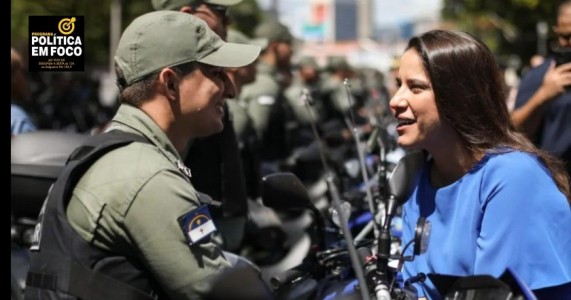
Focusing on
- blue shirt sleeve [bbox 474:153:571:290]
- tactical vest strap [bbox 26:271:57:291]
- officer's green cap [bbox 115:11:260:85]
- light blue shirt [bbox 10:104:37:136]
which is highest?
officer's green cap [bbox 115:11:260:85]

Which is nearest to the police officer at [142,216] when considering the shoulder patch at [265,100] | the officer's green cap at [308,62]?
the shoulder patch at [265,100]

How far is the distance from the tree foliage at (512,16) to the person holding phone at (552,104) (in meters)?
17.3

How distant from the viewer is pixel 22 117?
21.1 ft

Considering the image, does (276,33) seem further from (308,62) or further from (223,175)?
(308,62)

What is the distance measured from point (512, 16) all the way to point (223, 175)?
28629 mm

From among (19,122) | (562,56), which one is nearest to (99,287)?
(562,56)

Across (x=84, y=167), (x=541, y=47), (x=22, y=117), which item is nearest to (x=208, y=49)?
(x=84, y=167)

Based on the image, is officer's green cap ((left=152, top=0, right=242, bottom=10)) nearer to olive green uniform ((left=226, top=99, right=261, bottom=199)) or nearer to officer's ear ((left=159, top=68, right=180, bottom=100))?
A: olive green uniform ((left=226, top=99, right=261, bottom=199))

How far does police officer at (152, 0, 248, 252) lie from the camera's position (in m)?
5.14

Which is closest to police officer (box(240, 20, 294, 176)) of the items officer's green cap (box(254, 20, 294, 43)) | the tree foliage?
officer's green cap (box(254, 20, 294, 43))

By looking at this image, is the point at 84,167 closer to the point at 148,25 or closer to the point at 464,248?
the point at 148,25

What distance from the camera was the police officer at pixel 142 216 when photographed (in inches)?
108

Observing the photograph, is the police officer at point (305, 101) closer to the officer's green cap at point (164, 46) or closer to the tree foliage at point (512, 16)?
the officer's green cap at point (164, 46)

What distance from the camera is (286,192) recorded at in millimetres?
3301
